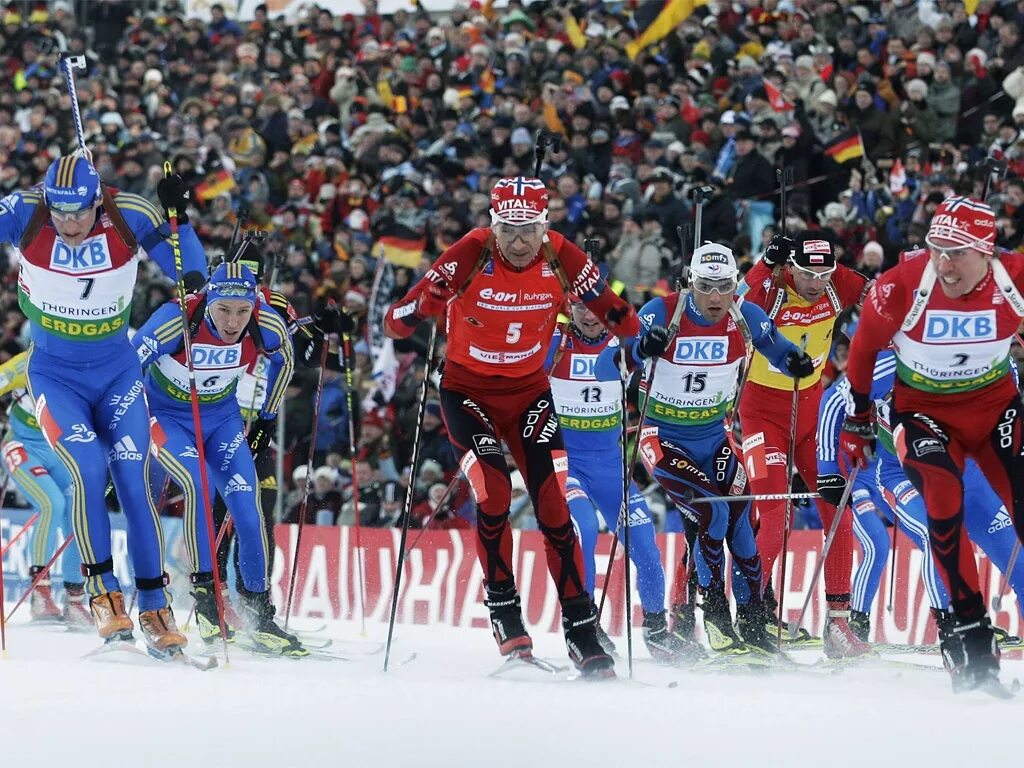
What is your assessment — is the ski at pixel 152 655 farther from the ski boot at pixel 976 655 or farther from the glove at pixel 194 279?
the ski boot at pixel 976 655

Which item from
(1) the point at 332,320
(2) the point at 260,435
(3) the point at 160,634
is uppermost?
(1) the point at 332,320

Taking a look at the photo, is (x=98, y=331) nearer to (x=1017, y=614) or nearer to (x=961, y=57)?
(x=1017, y=614)

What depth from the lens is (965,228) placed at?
21.4 ft

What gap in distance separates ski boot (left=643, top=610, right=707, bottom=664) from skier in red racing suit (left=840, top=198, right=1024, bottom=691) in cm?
235

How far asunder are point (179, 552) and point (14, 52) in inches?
490

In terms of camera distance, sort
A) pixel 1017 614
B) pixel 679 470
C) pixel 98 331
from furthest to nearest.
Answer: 1. pixel 1017 614
2. pixel 679 470
3. pixel 98 331

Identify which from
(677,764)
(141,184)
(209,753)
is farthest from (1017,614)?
(141,184)

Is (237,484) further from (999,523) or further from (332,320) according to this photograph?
(999,523)

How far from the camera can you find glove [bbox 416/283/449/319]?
7.22 metres

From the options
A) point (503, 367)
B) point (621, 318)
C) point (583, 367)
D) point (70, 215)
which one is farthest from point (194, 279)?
point (583, 367)

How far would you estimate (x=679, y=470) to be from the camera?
29.1ft

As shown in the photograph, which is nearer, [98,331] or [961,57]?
[98,331]

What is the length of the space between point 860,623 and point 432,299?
3.92 m

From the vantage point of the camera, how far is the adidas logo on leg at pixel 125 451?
7.49 meters
